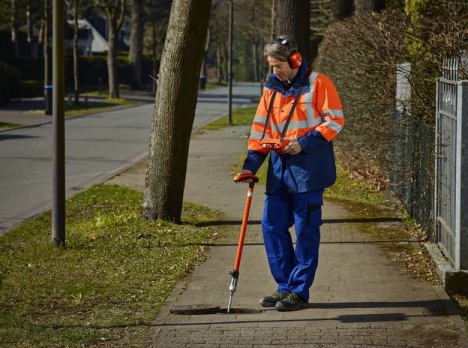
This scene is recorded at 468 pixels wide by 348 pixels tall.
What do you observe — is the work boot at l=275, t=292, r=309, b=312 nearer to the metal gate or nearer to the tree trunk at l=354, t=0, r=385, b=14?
the metal gate

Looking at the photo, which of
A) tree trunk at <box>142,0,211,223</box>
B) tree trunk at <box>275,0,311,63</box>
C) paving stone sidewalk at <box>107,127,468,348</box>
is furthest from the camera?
tree trunk at <box>275,0,311,63</box>

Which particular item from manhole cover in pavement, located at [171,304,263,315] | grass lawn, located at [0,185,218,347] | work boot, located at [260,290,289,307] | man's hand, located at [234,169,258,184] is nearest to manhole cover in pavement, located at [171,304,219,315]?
manhole cover in pavement, located at [171,304,263,315]

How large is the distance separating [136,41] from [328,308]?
68.1 m

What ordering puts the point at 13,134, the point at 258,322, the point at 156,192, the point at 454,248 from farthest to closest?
the point at 13,134 < the point at 156,192 < the point at 454,248 < the point at 258,322

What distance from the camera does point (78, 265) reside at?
9.70m

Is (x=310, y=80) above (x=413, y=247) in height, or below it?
above

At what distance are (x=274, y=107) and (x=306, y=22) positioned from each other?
14537 millimetres

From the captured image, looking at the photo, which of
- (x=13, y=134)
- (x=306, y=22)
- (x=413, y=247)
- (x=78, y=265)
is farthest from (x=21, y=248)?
(x=13, y=134)

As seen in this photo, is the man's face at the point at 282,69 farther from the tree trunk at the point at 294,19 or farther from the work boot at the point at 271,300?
the tree trunk at the point at 294,19

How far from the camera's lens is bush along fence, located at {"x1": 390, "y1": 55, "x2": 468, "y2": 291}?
27.1 ft

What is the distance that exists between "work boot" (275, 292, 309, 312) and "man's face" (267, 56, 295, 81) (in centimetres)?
150

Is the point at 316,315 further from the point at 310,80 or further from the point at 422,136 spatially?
the point at 422,136

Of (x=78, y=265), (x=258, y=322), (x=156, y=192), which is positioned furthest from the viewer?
(x=156, y=192)

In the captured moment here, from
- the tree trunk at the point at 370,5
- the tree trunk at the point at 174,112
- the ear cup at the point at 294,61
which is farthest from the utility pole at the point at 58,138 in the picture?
the tree trunk at the point at 370,5
